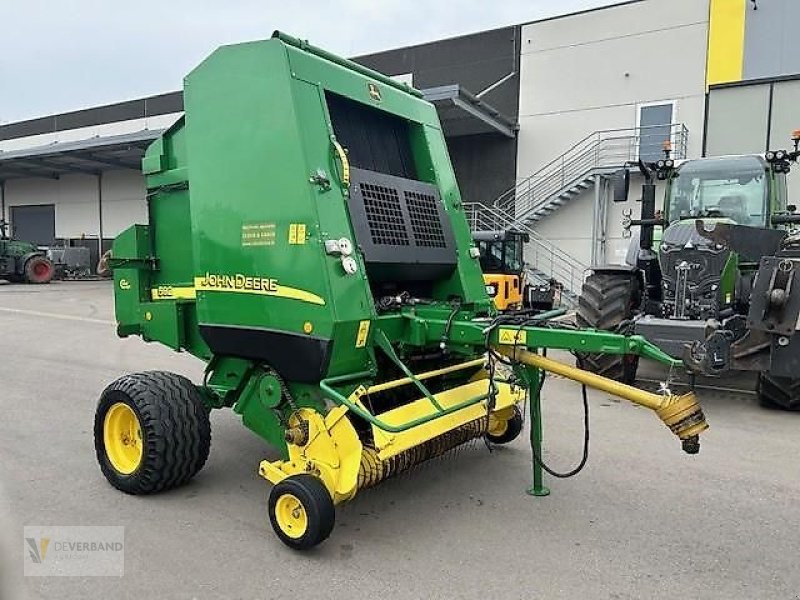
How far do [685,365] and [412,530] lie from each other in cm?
168

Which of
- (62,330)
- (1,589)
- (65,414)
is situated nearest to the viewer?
(1,589)

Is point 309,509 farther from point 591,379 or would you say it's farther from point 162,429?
point 591,379

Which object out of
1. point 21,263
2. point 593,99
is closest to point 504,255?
point 593,99

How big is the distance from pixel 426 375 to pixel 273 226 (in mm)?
1211

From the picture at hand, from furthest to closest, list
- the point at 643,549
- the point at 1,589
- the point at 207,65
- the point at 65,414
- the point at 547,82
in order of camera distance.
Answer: the point at 547,82 → the point at 65,414 → the point at 207,65 → the point at 643,549 → the point at 1,589

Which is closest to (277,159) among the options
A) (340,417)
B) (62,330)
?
(340,417)

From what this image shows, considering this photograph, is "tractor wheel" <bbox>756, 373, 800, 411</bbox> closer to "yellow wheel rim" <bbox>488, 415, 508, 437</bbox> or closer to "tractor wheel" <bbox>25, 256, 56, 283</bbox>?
"yellow wheel rim" <bbox>488, 415, 508, 437</bbox>

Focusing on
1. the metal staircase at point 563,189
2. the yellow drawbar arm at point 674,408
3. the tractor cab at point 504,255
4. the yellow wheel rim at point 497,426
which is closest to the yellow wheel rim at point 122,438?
the yellow wheel rim at point 497,426

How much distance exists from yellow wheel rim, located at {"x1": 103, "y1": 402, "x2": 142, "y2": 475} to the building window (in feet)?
52.4

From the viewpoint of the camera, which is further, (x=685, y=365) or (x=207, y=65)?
(x=207, y=65)

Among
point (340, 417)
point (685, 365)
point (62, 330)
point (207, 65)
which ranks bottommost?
point (62, 330)

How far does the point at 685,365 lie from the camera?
10.4 feet

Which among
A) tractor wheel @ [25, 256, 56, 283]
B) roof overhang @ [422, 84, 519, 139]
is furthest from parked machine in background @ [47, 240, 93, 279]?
roof overhang @ [422, 84, 519, 139]

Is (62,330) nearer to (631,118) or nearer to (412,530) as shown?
(412,530)
